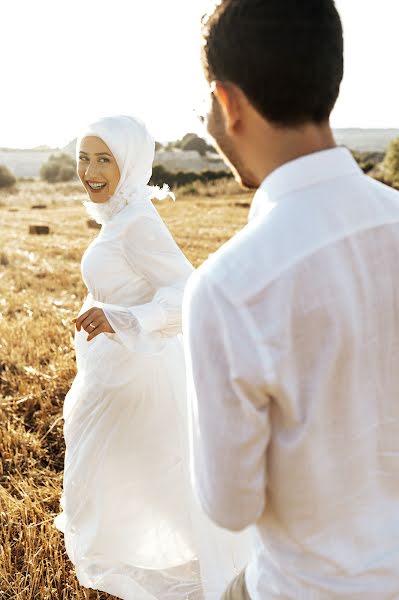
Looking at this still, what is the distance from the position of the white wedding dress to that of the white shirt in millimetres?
1634

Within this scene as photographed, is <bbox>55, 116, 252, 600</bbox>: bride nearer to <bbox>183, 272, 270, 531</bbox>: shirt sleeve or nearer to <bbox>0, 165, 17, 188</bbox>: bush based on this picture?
<bbox>183, 272, 270, 531</bbox>: shirt sleeve

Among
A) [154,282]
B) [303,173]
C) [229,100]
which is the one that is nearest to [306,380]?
[303,173]

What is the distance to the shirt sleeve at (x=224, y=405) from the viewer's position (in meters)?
1.09

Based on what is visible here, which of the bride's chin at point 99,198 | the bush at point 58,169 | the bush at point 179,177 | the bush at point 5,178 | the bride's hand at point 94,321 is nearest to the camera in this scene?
the bride's hand at point 94,321

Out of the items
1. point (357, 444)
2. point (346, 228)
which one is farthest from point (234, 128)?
point (357, 444)

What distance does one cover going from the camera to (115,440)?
117 inches

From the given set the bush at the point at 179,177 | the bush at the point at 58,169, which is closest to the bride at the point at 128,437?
the bush at the point at 179,177

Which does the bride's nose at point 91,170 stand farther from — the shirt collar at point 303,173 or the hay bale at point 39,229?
the hay bale at point 39,229

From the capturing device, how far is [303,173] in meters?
1.16

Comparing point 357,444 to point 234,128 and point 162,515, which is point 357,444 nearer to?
point 234,128

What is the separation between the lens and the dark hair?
111 cm

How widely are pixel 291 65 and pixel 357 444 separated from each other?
69 cm

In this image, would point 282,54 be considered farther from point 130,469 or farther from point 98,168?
point 130,469

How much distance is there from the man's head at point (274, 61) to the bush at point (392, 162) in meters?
35.3
